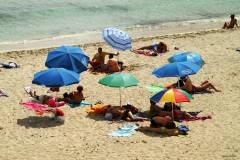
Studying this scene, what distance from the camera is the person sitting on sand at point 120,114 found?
14.1 m

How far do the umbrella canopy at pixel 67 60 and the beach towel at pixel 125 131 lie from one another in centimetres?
309

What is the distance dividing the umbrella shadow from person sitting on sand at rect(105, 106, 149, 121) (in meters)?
1.22

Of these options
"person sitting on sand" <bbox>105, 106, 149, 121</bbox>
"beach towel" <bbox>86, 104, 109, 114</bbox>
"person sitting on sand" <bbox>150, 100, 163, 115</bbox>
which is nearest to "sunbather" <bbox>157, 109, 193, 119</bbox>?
"person sitting on sand" <bbox>150, 100, 163, 115</bbox>

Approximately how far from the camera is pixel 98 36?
25.4m

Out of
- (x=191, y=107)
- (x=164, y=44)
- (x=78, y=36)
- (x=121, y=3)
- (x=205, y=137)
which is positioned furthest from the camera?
(x=121, y=3)

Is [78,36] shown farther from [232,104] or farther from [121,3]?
[232,104]

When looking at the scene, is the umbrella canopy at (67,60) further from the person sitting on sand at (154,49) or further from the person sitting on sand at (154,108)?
the person sitting on sand at (154,49)

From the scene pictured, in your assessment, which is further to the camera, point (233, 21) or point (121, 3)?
point (121, 3)

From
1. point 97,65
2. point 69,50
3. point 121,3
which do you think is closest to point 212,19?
point 121,3

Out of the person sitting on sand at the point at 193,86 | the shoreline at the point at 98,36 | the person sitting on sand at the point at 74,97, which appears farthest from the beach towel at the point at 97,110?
the shoreline at the point at 98,36

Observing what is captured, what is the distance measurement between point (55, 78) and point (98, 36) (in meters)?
11.7

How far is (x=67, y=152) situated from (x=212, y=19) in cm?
1940

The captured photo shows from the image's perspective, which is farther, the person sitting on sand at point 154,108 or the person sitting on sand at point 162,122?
the person sitting on sand at point 154,108

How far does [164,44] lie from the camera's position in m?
20.7
